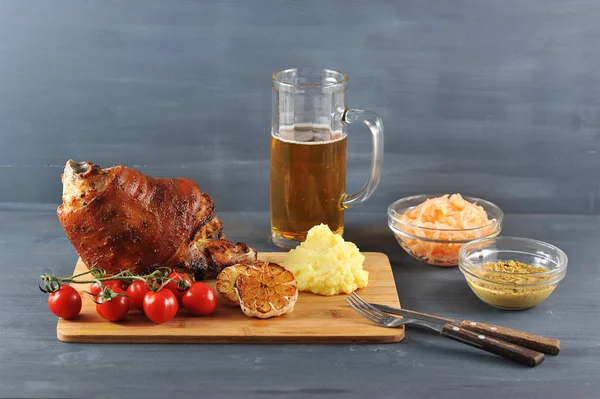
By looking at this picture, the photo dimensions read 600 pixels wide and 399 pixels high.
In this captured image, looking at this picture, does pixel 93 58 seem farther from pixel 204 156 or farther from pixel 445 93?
pixel 445 93

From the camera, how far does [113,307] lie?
1820 millimetres

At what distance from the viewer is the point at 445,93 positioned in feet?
8.29

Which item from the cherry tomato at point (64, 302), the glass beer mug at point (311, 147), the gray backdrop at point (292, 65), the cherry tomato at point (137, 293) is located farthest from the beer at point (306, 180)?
the cherry tomato at point (64, 302)

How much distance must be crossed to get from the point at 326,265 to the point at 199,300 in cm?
33

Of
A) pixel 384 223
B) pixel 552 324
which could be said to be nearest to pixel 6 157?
pixel 384 223

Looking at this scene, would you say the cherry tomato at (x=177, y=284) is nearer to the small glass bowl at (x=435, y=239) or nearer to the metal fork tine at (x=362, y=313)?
the metal fork tine at (x=362, y=313)

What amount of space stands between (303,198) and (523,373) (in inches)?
32.3

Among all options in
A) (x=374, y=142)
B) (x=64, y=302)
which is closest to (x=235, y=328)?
(x=64, y=302)

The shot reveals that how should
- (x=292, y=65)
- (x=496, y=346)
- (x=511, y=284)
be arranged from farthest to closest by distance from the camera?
(x=292, y=65) → (x=511, y=284) → (x=496, y=346)

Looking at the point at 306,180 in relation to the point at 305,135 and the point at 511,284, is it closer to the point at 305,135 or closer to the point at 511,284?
the point at 305,135

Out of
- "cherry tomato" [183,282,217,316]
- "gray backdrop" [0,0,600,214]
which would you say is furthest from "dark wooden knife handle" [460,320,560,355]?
"gray backdrop" [0,0,600,214]

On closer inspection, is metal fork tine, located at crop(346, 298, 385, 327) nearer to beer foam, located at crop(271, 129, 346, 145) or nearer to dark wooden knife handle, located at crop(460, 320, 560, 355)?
dark wooden knife handle, located at crop(460, 320, 560, 355)

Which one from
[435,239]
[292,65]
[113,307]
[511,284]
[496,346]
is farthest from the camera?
[292,65]

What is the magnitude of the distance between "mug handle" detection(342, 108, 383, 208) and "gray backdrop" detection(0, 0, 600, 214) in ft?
Result: 0.93
